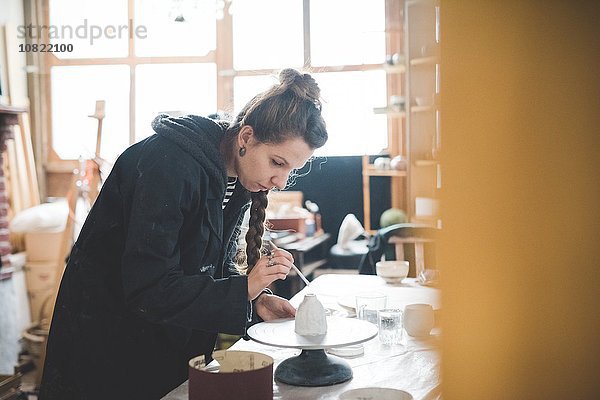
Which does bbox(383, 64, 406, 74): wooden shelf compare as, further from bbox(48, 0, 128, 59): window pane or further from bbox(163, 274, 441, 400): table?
bbox(163, 274, 441, 400): table

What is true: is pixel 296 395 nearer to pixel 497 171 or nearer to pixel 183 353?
pixel 183 353

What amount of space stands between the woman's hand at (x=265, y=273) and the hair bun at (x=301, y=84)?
0.38 meters

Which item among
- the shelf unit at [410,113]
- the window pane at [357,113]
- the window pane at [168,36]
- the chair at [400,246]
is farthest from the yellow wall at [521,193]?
the window pane at [168,36]

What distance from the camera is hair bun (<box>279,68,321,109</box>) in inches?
62.0

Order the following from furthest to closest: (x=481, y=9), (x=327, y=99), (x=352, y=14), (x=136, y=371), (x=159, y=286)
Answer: (x=352, y=14) < (x=327, y=99) < (x=136, y=371) < (x=159, y=286) < (x=481, y=9)

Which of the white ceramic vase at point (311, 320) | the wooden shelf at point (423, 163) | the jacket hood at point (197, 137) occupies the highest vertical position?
the jacket hood at point (197, 137)

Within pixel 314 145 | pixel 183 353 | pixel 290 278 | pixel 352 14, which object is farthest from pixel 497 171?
pixel 352 14

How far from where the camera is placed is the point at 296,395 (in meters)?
1.39

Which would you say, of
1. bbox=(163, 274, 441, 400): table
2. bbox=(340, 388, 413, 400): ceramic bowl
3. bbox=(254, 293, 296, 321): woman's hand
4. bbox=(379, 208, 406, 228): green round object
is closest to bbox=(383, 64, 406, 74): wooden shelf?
bbox=(379, 208, 406, 228): green round object

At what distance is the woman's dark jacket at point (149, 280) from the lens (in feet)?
4.44

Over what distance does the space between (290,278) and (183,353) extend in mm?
2836

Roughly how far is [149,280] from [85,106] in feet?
14.5

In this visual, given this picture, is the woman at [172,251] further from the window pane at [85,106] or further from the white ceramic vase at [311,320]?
the window pane at [85,106]

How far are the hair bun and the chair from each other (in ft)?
5.15
